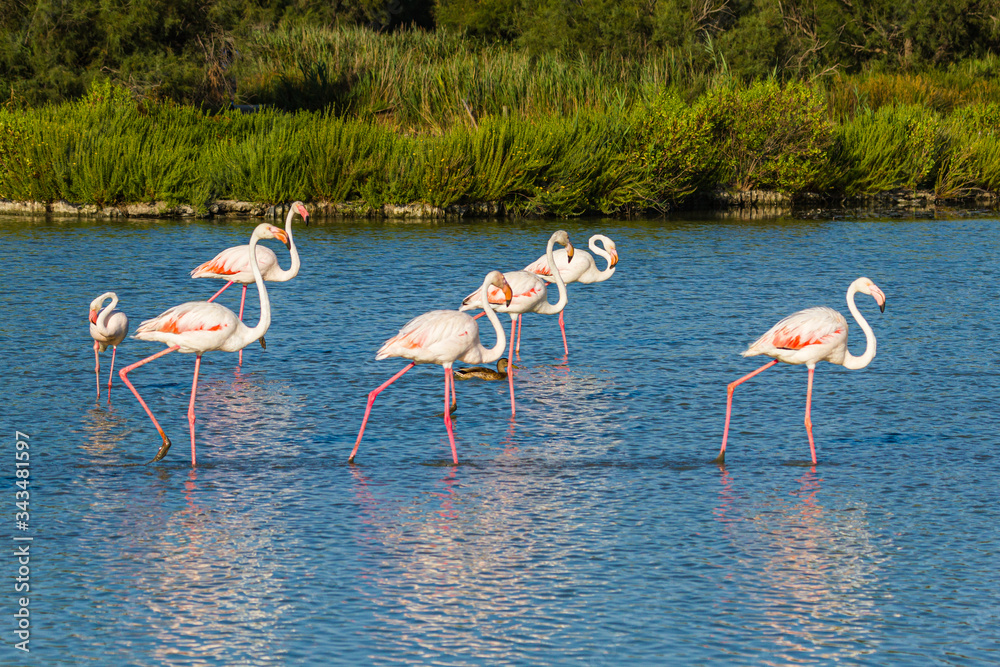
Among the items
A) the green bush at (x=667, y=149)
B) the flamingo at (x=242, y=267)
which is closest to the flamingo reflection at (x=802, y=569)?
the flamingo at (x=242, y=267)

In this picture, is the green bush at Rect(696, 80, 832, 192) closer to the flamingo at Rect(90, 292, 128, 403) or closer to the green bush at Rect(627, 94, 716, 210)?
the green bush at Rect(627, 94, 716, 210)

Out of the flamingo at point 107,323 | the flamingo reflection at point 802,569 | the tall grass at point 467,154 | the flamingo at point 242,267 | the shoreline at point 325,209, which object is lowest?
the flamingo reflection at point 802,569

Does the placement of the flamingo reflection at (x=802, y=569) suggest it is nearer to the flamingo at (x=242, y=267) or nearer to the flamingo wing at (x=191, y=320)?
the flamingo wing at (x=191, y=320)

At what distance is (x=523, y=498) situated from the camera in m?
7.66

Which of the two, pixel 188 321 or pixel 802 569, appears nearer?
pixel 802 569

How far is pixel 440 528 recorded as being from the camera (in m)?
7.10

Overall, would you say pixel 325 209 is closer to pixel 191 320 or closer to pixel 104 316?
pixel 104 316

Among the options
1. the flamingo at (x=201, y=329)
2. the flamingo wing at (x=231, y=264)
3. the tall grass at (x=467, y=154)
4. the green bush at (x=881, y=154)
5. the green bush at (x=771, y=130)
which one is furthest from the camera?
the green bush at (x=881, y=154)

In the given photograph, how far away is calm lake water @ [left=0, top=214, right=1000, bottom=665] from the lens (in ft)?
18.8

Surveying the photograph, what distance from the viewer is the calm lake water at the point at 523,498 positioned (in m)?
5.72

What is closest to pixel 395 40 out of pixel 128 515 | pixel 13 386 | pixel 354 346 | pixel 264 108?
pixel 264 108

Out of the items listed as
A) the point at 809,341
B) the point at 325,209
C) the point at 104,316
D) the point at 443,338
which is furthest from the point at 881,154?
the point at 104,316

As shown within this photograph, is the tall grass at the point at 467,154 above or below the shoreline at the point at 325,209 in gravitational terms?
above

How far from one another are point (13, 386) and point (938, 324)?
356 inches
